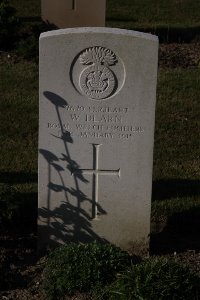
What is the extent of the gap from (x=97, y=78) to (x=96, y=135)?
1.34ft

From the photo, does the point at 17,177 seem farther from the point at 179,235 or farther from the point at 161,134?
the point at 161,134

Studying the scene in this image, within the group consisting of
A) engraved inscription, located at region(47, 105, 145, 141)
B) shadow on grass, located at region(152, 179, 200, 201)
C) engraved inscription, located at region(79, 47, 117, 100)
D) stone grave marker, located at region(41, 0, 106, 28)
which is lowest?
shadow on grass, located at region(152, 179, 200, 201)

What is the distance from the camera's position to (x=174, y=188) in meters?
7.43

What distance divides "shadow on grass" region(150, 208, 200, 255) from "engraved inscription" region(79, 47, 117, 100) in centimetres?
130

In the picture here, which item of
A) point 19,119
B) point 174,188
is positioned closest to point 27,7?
point 19,119

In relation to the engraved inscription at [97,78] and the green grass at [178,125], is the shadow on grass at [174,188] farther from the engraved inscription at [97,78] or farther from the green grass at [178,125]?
the engraved inscription at [97,78]

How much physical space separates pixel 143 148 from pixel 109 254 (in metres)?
0.92

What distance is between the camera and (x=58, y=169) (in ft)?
19.5

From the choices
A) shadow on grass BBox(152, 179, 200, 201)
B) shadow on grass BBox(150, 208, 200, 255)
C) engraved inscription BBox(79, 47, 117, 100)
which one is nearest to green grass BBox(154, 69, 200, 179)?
shadow on grass BBox(152, 179, 200, 201)

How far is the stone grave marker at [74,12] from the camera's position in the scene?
12250 mm

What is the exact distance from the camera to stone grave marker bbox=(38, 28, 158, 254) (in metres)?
5.71

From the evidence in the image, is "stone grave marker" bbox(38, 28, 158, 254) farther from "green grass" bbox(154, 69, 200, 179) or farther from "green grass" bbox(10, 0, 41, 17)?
→ "green grass" bbox(10, 0, 41, 17)

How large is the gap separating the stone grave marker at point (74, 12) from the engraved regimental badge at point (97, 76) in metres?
6.56

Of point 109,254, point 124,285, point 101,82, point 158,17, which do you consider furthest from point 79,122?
point 158,17
